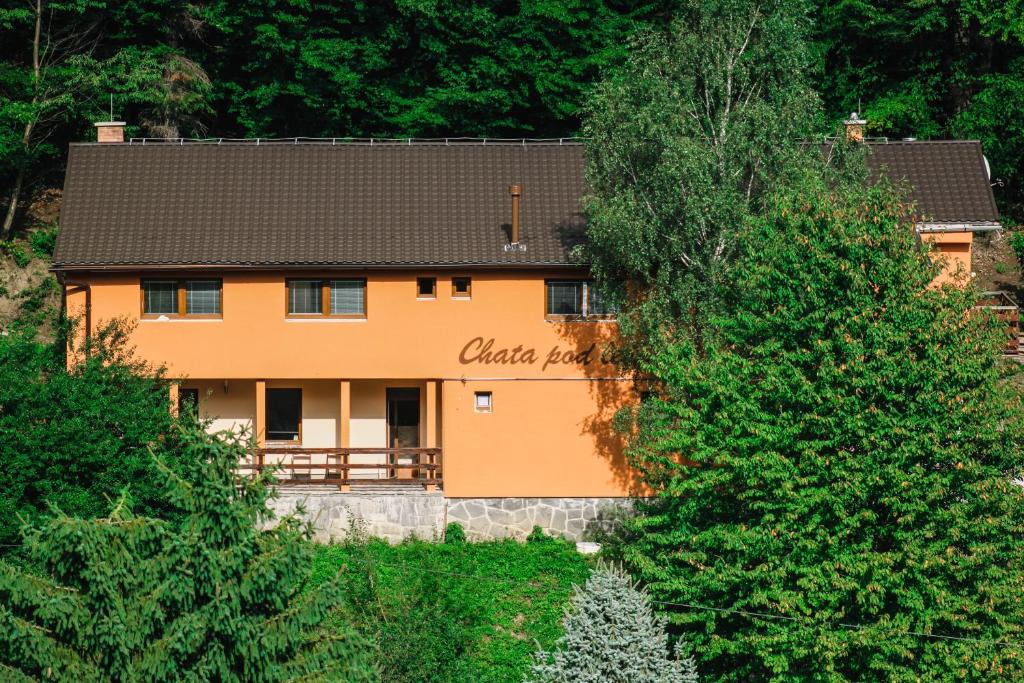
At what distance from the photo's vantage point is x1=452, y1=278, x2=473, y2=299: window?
30.7 meters

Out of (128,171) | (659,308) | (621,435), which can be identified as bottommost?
(621,435)

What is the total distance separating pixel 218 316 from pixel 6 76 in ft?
36.9

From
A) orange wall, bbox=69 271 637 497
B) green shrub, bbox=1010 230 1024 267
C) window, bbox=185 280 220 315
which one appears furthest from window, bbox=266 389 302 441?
green shrub, bbox=1010 230 1024 267

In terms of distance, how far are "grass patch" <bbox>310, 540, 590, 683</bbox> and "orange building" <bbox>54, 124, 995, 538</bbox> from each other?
1.17 metres

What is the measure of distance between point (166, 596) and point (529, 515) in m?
13.2

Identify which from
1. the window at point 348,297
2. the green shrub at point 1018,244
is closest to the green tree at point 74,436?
the window at point 348,297

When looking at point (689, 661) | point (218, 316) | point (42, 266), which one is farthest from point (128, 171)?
point (689, 661)

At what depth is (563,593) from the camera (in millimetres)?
27578

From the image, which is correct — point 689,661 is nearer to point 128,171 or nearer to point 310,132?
point 128,171

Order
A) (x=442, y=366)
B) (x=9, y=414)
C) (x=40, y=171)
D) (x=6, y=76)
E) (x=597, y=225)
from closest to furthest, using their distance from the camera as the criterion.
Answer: (x=9, y=414) < (x=597, y=225) < (x=442, y=366) < (x=6, y=76) < (x=40, y=171)

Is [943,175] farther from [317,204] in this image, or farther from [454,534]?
[317,204]

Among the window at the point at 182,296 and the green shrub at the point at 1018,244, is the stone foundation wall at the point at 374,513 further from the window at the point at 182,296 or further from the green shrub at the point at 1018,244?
the green shrub at the point at 1018,244

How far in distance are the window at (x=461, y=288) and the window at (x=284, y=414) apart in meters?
4.00

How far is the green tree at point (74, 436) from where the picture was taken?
25.9m
